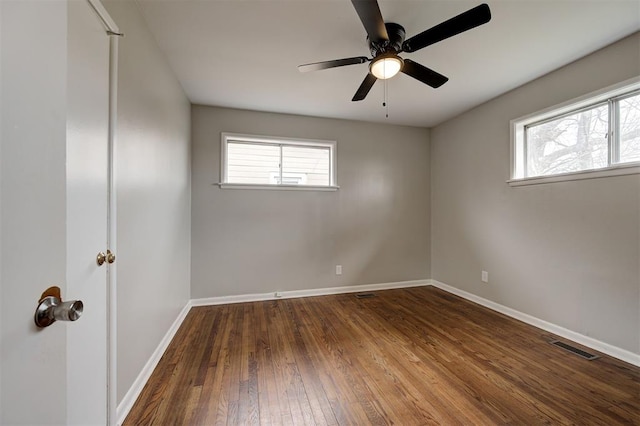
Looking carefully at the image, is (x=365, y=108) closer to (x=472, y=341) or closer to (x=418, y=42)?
(x=418, y=42)

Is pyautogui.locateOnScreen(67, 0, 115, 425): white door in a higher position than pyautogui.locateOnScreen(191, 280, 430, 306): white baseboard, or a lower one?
higher

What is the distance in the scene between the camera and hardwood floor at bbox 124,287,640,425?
4.70 feet

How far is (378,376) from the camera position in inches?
69.2

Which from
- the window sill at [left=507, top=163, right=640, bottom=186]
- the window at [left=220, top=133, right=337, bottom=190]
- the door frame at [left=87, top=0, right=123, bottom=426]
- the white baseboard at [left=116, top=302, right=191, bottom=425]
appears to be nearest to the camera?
the door frame at [left=87, top=0, right=123, bottom=426]

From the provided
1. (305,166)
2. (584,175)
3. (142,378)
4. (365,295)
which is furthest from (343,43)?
(365,295)

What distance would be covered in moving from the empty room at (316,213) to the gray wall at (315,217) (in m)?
0.03

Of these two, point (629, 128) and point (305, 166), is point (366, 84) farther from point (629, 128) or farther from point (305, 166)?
point (629, 128)

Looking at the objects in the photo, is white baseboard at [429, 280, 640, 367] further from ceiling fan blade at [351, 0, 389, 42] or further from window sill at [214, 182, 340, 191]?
ceiling fan blade at [351, 0, 389, 42]

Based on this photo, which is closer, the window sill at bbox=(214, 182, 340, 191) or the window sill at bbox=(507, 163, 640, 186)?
the window sill at bbox=(507, 163, 640, 186)

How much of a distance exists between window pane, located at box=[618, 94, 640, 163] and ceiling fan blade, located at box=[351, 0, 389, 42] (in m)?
2.08

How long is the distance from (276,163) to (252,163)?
0.32 metres

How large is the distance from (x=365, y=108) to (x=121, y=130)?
8.70 ft

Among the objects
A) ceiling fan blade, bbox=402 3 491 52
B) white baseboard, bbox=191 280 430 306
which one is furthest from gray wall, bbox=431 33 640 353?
ceiling fan blade, bbox=402 3 491 52

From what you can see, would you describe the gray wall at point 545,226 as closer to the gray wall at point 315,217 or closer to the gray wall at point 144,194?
the gray wall at point 315,217
